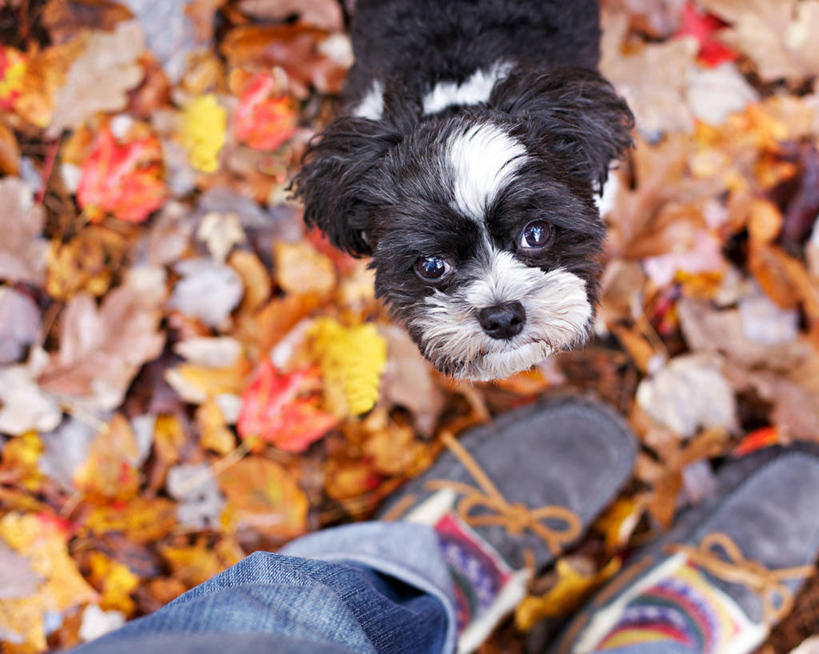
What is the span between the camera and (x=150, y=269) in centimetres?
281

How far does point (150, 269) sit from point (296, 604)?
6.08ft

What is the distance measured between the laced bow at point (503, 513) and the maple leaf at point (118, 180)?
175cm

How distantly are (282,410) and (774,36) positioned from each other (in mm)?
2809

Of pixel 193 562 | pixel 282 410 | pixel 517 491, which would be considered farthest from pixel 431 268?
pixel 193 562

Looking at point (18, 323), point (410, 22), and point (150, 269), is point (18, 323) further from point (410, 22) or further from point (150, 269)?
point (410, 22)

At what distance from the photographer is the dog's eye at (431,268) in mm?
1939

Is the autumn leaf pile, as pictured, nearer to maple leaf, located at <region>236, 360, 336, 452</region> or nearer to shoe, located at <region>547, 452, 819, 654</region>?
maple leaf, located at <region>236, 360, 336, 452</region>

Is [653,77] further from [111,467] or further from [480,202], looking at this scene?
[111,467]

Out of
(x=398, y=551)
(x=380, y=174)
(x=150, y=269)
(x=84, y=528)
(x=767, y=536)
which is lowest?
(x=84, y=528)

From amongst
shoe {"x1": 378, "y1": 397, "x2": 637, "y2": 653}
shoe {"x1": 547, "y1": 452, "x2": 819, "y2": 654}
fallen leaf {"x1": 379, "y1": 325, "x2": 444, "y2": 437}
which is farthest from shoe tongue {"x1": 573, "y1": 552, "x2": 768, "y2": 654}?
fallen leaf {"x1": 379, "y1": 325, "x2": 444, "y2": 437}

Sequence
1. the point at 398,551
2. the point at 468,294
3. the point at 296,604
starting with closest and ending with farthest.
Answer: the point at 296,604, the point at 468,294, the point at 398,551

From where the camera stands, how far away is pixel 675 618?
2.70 m

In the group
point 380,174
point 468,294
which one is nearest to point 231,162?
point 380,174

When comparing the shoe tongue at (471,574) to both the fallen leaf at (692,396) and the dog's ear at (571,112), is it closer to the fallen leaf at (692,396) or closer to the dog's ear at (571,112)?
the fallen leaf at (692,396)
